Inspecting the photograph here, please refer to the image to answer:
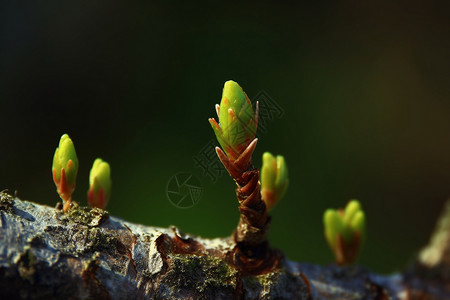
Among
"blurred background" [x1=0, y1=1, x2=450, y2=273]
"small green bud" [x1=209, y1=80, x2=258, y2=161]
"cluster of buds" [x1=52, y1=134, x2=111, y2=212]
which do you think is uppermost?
"blurred background" [x1=0, y1=1, x2=450, y2=273]

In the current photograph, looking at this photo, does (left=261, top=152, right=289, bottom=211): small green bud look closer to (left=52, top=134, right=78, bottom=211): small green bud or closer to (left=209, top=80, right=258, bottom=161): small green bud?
(left=209, top=80, right=258, bottom=161): small green bud

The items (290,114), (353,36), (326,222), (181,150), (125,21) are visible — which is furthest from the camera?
(353,36)

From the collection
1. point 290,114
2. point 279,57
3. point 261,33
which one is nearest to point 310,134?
point 290,114

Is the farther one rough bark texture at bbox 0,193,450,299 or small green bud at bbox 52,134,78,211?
small green bud at bbox 52,134,78,211

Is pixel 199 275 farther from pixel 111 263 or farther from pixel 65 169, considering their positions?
pixel 65 169

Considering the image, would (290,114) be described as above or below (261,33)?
below

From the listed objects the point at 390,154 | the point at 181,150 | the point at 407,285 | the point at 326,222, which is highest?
the point at 390,154

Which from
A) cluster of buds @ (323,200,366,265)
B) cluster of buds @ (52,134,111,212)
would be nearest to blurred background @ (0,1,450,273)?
cluster of buds @ (323,200,366,265)

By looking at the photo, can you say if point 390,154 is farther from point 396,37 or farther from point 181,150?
point 181,150
